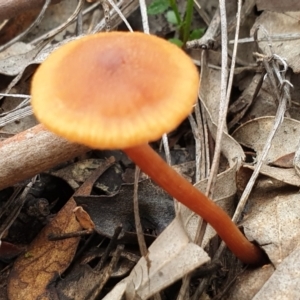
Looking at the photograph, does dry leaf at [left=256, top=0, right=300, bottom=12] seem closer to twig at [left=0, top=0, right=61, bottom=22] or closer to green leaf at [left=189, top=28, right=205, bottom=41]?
green leaf at [left=189, top=28, right=205, bottom=41]

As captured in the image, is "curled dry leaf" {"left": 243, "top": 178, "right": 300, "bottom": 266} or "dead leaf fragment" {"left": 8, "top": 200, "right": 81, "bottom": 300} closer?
"curled dry leaf" {"left": 243, "top": 178, "right": 300, "bottom": 266}

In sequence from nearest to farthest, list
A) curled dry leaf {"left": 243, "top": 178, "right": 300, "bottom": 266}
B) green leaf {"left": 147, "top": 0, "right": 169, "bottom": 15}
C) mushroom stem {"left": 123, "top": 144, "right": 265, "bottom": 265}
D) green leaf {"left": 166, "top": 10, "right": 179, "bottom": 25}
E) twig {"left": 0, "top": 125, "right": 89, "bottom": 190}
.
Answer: mushroom stem {"left": 123, "top": 144, "right": 265, "bottom": 265} < curled dry leaf {"left": 243, "top": 178, "right": 300, "bottom": 266} < twig {"left": 0, "top": 125, "right": 89, "bottom": 190} < green leaf {"left": 147, "top": 0, "right": 169, "bottom": 15} < green leaf {"left": 166, "top": 10, "right": 179, "bottom": 25}

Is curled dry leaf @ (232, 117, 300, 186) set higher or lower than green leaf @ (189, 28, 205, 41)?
lower

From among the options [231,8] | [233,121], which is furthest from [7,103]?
[231,8]

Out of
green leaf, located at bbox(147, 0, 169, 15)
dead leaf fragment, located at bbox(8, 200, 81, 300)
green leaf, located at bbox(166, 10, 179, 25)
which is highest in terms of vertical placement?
green leaf, located at bbox(147, 0, 169, 15)

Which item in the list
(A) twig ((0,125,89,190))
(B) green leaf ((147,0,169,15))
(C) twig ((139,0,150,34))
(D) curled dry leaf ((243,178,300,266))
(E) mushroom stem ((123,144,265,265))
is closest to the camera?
(E) mushroom stem ((123,144,265,265))

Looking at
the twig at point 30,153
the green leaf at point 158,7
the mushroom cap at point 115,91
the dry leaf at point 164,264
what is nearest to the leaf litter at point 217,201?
the dry leaf at point 164,264

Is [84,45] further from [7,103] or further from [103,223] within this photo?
[7,103]

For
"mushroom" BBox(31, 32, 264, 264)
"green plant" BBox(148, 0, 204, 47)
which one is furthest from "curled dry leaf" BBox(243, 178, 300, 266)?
"green plant" BBox(148, 0, 204, 47)

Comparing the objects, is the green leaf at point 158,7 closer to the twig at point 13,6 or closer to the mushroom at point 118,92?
the twig at point 13,6

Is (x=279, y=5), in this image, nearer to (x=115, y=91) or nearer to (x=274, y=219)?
(x=274, y=219)
